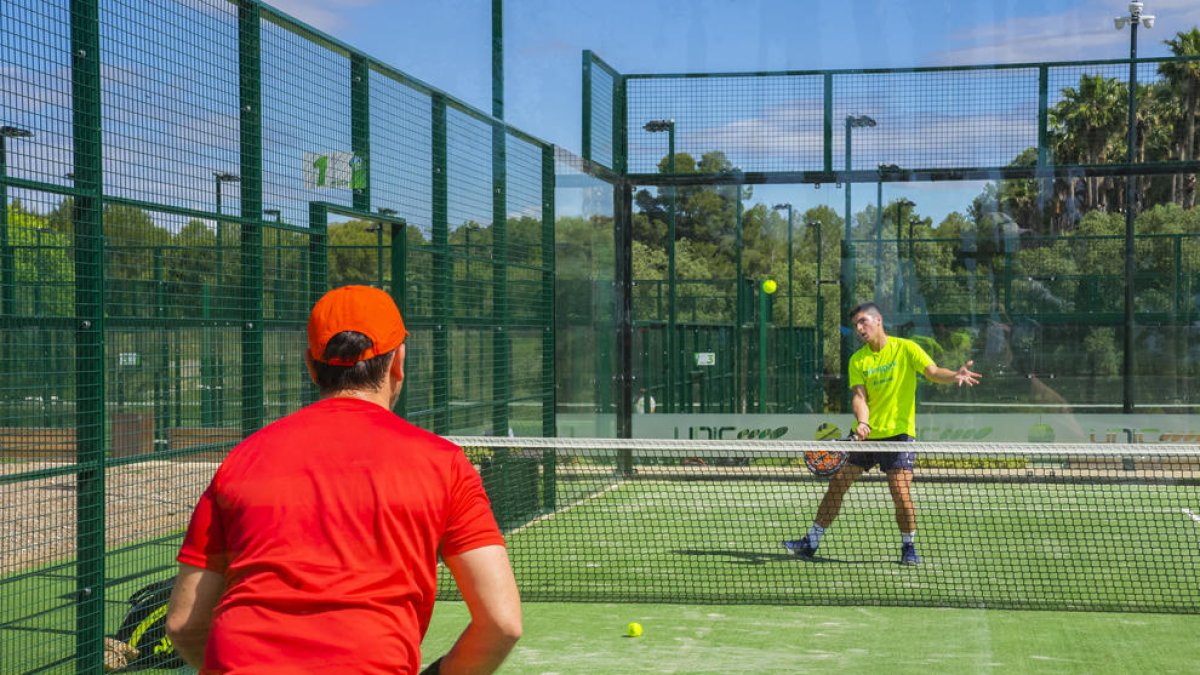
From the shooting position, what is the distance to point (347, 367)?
2584mm

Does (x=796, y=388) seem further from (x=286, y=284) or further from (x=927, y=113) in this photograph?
(x=286, y=284)

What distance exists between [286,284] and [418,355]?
186cm

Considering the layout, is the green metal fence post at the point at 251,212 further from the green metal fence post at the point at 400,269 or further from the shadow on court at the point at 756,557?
A: the shadow on court at the point at 756,557

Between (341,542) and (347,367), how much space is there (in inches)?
14.0

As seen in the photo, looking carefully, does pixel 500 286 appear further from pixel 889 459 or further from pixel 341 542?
pixel 341 542

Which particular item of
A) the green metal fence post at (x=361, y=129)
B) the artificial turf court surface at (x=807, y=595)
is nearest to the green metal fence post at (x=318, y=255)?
the green metal fence post at (x=361, y=129)

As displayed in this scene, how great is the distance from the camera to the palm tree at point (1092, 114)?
1309 cm

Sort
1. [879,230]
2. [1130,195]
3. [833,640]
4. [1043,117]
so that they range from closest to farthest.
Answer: [833,640] < [1043,117] < [1130,195] < [879,230]

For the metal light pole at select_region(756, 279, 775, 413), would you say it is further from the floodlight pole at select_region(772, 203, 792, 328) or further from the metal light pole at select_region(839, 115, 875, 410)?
the metal light pole at select_region(839, 115, 875, 410)

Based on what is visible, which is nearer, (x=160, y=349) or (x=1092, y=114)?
(x=160, y=349)

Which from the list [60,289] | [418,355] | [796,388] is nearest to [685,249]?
[796,388]

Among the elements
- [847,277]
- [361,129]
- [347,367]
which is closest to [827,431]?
[847,277]

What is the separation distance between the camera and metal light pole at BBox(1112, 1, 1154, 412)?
13359mm

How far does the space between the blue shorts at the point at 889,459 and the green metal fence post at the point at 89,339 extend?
4.77 meters
